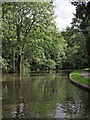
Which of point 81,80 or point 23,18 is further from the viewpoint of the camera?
point 23,18

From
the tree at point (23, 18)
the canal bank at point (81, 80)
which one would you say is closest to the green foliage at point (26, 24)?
the tree at point (23, 18)

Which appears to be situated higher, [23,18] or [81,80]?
[23,18]

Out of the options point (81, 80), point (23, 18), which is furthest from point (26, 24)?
point (81, 80)

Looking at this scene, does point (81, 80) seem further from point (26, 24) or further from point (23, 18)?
point (23, 18)

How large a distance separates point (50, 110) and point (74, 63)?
46.0 m

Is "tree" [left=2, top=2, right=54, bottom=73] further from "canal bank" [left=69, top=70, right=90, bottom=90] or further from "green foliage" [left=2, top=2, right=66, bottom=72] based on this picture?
"canal bank" [left=69, top=70, right=90, bottom=90]

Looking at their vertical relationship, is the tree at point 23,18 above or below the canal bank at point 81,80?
above

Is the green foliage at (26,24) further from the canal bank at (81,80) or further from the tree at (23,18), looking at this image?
the canal bank at (81,80)

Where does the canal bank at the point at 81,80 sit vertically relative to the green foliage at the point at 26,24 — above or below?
below

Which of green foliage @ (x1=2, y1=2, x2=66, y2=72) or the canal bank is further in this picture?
green foliage @ (x1=2, y1=2, x2=66, y2=72)

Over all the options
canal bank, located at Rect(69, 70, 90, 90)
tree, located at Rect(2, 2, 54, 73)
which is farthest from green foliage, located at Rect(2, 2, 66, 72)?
canal bank, located at Rect(69, 70, 90, 90)

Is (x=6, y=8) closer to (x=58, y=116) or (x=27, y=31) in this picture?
(x=27, y=31)

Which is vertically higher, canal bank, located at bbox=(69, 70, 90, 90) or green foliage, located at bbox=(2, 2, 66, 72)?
green foliage, located at bbox=(2, 2, 66, 72)

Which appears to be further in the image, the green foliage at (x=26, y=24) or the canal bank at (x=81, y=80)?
the green foliage at (x=26, y=24)
